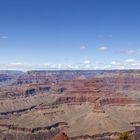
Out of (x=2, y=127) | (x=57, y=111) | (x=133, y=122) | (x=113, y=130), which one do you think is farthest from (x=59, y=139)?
(x=57, y=111)

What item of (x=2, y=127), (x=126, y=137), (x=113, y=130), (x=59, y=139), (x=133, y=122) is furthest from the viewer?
(x=133, y=122)

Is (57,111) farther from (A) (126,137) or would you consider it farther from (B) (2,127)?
(A) (126,137)

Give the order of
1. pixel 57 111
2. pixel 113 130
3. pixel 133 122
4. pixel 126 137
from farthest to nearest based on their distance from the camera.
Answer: pixel 57 111 → pixel 133 122 → pixel 113 130 → pixel 126 137

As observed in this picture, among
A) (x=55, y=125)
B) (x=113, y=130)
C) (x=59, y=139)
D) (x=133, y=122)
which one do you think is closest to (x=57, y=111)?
(x=55, y=125)

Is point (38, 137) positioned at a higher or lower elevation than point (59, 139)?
lower

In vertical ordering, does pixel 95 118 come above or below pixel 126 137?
below

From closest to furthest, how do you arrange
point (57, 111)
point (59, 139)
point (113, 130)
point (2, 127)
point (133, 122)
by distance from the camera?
1. point (59, 139)
2. point (113, 130)
3. point (2, 127)
4. point (133, 122)
5. point (57, 111)

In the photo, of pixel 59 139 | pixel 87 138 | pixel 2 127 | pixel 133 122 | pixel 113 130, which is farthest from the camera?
pixel 133 122

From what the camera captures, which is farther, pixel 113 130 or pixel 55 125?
pixel 55 125

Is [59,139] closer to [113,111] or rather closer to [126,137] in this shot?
[126,137]
